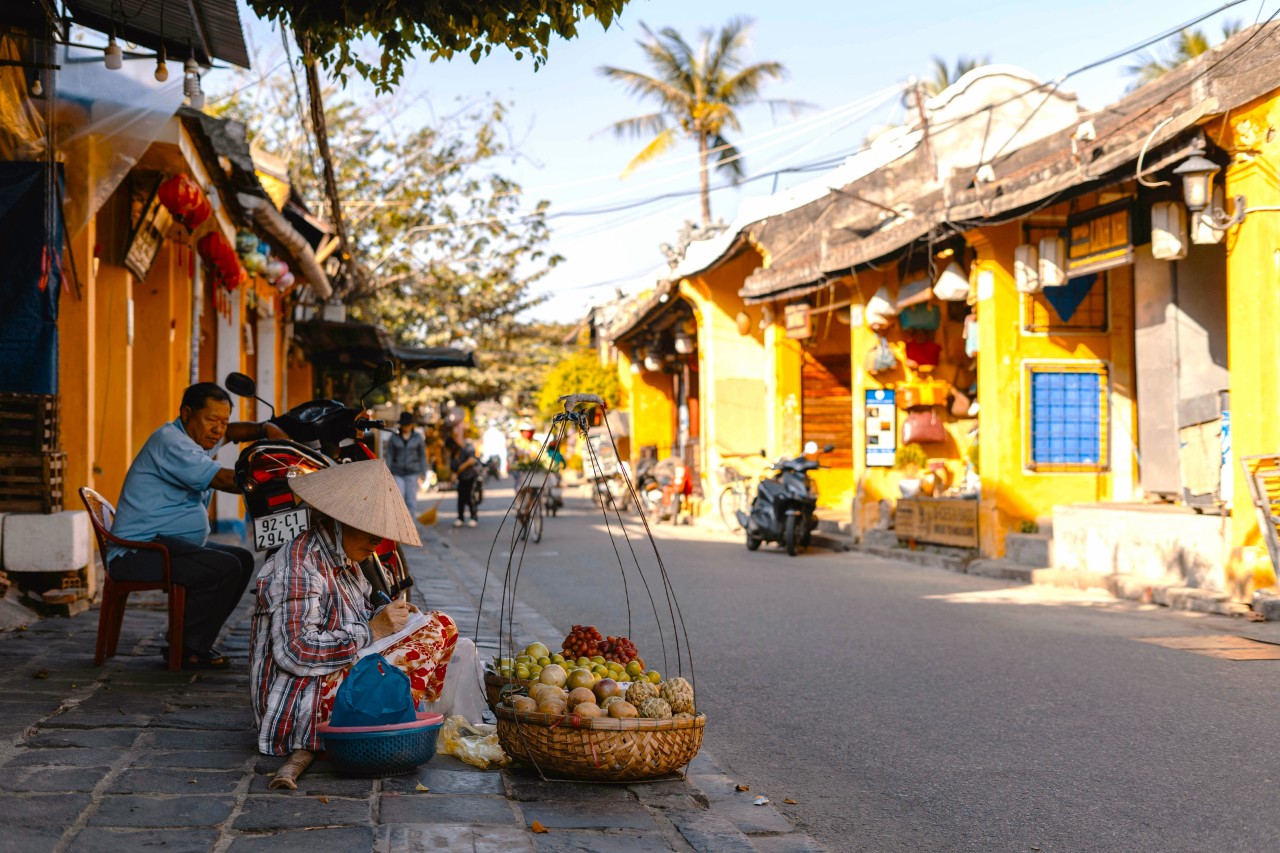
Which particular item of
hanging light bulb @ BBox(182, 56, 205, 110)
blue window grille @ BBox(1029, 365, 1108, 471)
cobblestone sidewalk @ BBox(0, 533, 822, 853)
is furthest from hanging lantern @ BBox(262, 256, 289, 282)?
cobblestone sidewalk @ BBox(0, 533, 822, 853)

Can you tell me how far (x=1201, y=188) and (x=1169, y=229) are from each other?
0.87 m

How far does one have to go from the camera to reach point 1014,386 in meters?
15.0

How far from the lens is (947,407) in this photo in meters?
19.8

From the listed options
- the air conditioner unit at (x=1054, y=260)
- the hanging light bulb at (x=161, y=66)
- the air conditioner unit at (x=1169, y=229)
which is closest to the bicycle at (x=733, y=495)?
the air conditioner unit at (x=1054, y=260)

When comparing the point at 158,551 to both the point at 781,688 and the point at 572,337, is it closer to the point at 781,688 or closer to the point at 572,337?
the point at 781,688

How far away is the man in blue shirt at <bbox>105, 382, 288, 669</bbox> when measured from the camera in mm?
6621

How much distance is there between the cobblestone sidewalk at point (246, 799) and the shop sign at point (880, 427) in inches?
565

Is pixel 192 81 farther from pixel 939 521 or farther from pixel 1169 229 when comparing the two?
pixel 939 521

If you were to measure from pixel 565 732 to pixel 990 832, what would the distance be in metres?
1.54

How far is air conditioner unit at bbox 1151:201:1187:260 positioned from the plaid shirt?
925cm

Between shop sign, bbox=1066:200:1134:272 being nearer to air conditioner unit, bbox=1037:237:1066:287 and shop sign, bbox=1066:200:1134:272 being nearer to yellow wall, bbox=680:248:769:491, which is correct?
air conditioner unit, bbox=1037:237:1066:287

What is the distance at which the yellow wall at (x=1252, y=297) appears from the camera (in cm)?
1041

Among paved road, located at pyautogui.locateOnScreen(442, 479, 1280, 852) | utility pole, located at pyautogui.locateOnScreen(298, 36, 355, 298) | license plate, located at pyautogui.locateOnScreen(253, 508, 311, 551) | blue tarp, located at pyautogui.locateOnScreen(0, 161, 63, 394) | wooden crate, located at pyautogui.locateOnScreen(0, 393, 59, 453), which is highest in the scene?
utility pole, located at pyautogui.locateOnScreen(298, 36, 355, 298)

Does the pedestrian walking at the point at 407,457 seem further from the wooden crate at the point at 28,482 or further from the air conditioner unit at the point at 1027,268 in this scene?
the wooden crate at the point at 28,482
